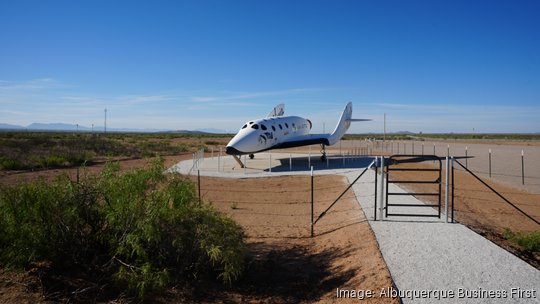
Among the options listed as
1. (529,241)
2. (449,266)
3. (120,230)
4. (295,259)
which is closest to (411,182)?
(529,241)

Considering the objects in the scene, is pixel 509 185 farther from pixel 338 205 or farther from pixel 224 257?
pixel 224 257

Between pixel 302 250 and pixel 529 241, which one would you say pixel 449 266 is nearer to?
pixel 529 241

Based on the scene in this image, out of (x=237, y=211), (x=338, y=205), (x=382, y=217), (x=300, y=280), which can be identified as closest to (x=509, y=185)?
(x=338, y=205)

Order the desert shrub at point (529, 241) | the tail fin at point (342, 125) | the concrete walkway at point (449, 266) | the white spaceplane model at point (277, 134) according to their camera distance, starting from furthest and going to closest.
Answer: the tail fin at point (342, 125) < the white spaceplane model at point (277, 134) < the desert shrub at point (529, 241) < the concrete walkway at point (449, 266)

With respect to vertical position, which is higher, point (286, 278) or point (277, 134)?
point (277, 134)

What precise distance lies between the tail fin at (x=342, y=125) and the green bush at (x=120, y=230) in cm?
2187

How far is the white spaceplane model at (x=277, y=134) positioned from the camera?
23359 millimetres

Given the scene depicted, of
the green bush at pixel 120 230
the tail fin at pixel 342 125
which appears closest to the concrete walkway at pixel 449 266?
the green bush at pixel 120 230

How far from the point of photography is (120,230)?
676cm

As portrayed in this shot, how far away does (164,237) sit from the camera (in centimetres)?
668

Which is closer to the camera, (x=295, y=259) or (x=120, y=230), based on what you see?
(x=120, y=230)

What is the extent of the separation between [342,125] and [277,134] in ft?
24.2

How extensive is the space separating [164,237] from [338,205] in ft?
24.7

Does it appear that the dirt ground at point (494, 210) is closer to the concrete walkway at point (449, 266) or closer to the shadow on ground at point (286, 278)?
the concrete walkway at point (449, 266)
